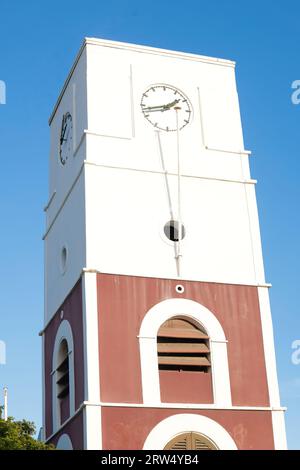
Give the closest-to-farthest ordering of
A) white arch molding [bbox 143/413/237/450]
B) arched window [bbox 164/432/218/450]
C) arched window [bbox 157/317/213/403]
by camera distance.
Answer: white arch molding [bbox 143/413/237/450] → arched window [bbox 164/432/218/450] → arched window [bbox 157/317/213/403]

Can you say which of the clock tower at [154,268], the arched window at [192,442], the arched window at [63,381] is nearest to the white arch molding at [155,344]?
the clock tower at [154,268]

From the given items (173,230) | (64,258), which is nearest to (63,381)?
(64,258)

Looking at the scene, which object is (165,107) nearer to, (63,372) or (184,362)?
(184,362)

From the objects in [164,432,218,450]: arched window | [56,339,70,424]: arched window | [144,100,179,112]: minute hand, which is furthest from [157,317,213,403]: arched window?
[144,100,179,112]: minute hand

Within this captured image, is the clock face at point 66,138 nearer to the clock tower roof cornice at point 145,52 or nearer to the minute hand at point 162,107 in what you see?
the clock tower roof cornice at point 145,52

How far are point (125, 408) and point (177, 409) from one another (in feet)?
4.75

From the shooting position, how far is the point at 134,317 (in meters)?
27.9

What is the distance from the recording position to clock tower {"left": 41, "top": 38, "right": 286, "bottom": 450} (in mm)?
27219

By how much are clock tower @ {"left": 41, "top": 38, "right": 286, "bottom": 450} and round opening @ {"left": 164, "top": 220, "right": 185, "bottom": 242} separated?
0.04m

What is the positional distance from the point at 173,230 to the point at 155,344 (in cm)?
358

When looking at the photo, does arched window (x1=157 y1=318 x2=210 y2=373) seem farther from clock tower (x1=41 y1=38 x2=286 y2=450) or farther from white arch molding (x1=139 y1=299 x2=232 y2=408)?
white arch molding (x1=139 y1=299 x2=232 y2=408)

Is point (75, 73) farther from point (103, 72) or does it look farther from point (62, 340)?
point (62, 340)
